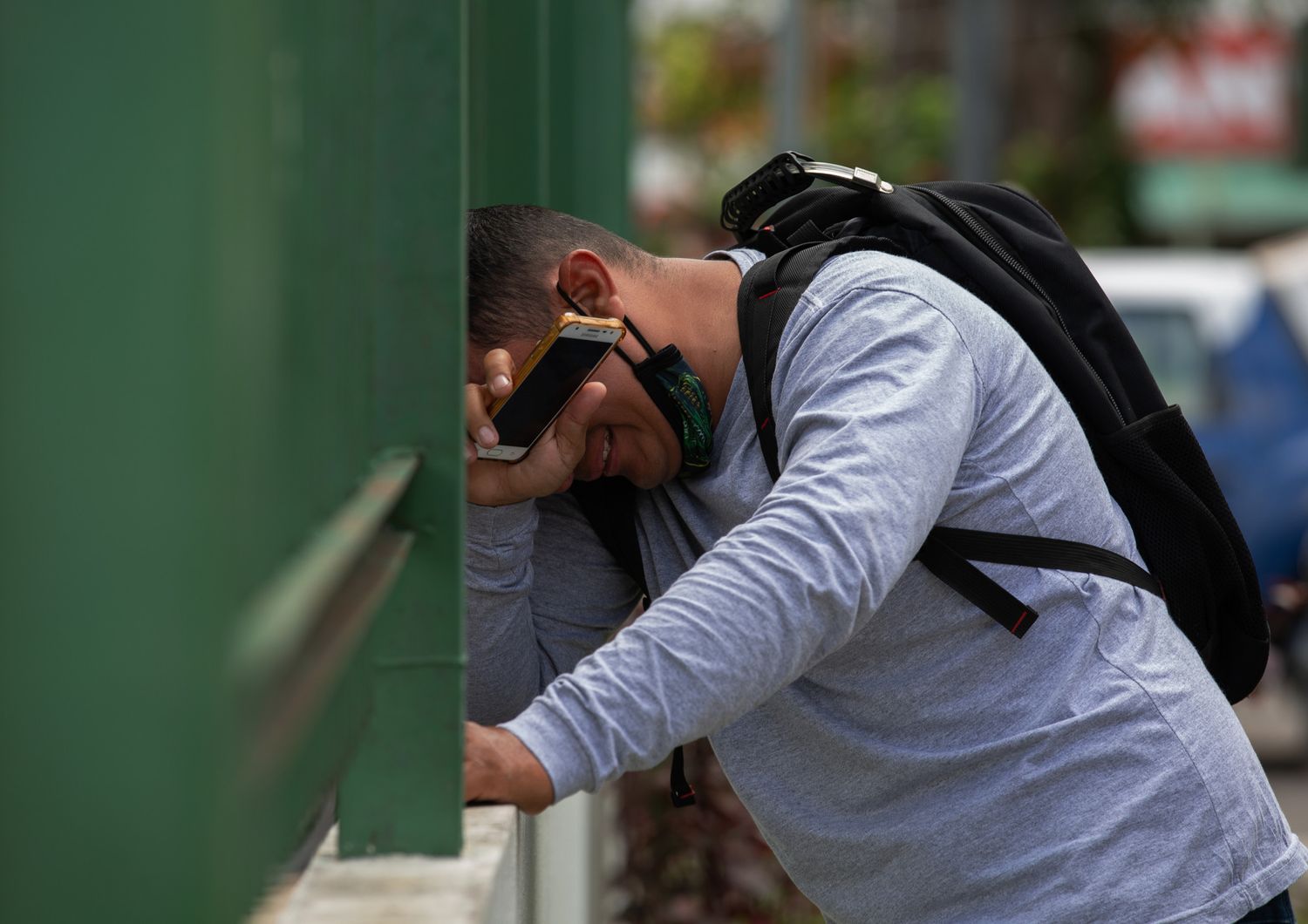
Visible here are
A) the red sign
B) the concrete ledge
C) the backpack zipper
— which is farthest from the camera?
the red sign

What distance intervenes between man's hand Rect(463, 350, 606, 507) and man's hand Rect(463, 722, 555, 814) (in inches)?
23.9

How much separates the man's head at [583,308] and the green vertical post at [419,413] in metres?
0.69

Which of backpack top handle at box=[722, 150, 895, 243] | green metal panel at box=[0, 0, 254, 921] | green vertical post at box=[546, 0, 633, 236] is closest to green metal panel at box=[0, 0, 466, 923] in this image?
green metal panel at box=[0, 0, 254, 921]

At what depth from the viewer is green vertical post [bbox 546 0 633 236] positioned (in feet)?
11.8

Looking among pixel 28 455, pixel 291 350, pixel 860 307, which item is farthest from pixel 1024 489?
pixel 28 455

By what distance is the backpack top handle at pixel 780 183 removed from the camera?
82.4 inches

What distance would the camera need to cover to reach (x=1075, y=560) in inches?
72.7

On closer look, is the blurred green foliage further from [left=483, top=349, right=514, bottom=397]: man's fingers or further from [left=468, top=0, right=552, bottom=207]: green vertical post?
[left=483, top=349, right=514, bottom=397]: man's fingers

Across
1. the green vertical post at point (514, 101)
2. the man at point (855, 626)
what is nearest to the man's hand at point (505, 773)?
the man at point (855, 626)

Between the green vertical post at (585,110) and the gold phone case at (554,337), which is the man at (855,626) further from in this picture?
the green vertical post at (585,110)

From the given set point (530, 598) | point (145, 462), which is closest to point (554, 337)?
point (530, 598)

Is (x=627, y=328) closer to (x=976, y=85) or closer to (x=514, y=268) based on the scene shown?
(x=514, y=268)

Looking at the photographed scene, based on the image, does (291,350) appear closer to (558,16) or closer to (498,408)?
(498,408)

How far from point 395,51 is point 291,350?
0.51 meters
